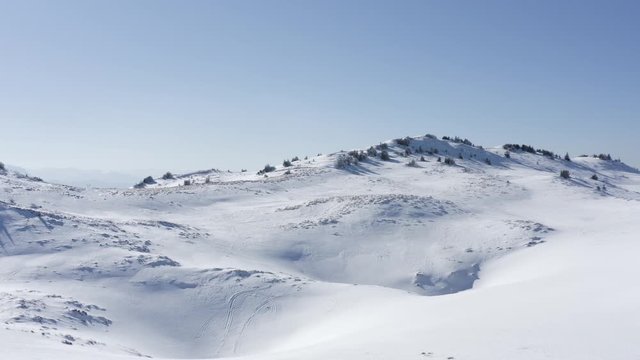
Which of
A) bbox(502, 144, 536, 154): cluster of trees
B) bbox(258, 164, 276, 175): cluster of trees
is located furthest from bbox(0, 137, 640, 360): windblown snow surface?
bbox(502, 144, 536, 154): cluster of trees

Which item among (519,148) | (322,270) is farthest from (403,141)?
(322,270)

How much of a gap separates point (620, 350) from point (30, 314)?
41.7 ft

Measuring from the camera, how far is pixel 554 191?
109 feet

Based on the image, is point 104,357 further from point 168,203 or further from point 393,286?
point 168,203

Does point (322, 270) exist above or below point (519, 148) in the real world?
below

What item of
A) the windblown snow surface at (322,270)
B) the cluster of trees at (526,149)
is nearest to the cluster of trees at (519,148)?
the cluster of trees at (526,149)

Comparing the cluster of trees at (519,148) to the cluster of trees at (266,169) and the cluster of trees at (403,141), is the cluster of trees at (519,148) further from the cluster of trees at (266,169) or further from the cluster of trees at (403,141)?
the cluster of trees at (266,169)

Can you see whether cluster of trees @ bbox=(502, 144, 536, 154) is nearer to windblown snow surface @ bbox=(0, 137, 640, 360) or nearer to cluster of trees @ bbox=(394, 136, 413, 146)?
cluster of trees @ bbox=(394, 136, 413, 146)

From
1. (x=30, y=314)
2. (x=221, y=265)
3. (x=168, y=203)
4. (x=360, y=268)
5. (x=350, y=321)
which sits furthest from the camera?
(x=168, y=203)

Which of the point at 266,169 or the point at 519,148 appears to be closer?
the point at 266,169

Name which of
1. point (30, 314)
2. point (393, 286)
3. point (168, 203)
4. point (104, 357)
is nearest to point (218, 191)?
point (168, 203)

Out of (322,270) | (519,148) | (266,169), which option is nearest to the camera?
(322,270)

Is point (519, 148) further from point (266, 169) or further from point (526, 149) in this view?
point (266, 169)

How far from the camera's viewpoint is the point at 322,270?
21.3 m
